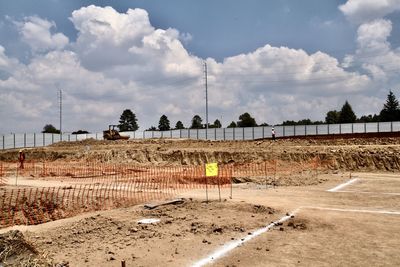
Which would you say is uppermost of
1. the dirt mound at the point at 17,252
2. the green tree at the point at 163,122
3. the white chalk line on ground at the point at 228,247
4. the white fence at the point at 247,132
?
the green tree at the point at 163,122

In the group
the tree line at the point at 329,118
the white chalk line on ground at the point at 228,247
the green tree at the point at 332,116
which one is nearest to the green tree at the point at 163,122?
the tree line at the point at 329,118

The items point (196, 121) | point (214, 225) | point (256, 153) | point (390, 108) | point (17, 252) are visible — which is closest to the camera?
point (17, 252)

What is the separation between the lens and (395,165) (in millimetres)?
27703

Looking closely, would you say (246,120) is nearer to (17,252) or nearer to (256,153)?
(256,153)

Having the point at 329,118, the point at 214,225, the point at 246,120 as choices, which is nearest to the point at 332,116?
the point at 329,118

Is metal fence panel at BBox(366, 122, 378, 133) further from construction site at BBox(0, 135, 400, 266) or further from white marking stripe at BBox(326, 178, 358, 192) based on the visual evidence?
white marking stripe at BBox(326, 178, 358, 192)

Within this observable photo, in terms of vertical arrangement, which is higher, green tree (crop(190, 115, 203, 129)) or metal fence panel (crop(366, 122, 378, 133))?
green tree (crop(190, 115, 203, 129))

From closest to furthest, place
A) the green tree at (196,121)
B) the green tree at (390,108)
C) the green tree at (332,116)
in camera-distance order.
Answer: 1. the green tree at (390,108)
2. the green tree at (332,116)
3. the green tree at (196,121)

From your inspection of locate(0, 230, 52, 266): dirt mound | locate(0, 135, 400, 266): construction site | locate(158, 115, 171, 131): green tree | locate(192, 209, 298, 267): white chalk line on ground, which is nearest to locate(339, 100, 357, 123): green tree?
locate(158, 115, 171, 131): green tree

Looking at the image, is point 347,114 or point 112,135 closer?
point 112,135

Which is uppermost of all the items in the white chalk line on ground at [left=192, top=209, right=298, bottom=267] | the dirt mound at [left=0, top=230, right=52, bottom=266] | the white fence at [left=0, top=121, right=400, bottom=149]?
the white fence at [left=0, top=121, right=400, bottom=149]

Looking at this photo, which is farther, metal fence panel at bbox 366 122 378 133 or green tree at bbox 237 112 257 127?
green tree at bbox 237 112 257 127

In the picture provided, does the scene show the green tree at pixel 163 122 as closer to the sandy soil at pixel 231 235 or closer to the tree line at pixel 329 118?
the tree line at pixel 329 118

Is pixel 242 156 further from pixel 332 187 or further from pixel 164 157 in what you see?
pixel 332 187
